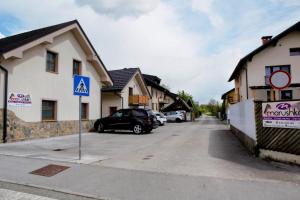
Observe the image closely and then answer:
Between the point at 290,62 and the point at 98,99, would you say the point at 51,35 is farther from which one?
the point at 290,62

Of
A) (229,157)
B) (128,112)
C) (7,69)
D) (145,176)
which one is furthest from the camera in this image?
(128,112)

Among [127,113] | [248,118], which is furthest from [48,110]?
[248,118]

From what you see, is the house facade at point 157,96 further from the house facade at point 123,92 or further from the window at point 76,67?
the window at point 76,67

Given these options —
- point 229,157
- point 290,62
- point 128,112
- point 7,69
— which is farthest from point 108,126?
point 290,62

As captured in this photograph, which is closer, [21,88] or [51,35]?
[21,88]

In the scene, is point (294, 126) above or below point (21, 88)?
below

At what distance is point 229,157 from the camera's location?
873 centimetres

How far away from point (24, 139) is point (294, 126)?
12.3 metres

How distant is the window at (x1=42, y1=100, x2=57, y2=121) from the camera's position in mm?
15086

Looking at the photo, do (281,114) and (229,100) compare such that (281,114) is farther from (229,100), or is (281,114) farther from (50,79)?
(229,100)

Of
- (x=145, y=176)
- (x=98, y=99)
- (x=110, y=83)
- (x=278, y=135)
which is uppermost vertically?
(x=110, y=83)

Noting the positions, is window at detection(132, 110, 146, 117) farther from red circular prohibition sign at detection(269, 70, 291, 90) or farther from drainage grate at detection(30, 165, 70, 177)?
red circular prohibition sign at detection(269, 70, 291, 90)

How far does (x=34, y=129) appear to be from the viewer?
552 inches

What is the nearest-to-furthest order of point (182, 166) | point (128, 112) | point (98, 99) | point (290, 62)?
point (182, 166) → point (128, 112) → point (98, 99) → point (290, 62)
